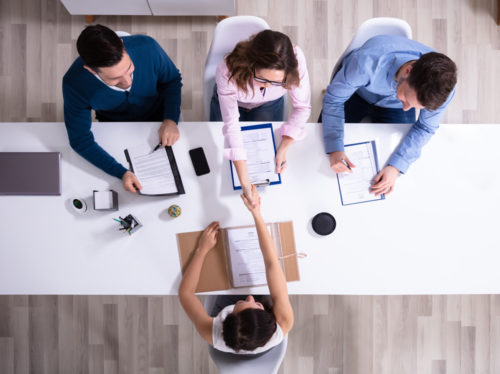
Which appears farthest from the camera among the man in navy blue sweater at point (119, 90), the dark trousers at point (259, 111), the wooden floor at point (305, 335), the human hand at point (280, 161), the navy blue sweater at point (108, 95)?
the wooden floor at point (305, 335)

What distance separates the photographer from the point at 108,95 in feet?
4.59

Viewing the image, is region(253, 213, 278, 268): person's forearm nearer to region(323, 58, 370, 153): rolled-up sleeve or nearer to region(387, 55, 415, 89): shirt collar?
region(323, 58, 370, 153): rolled-up sleeve

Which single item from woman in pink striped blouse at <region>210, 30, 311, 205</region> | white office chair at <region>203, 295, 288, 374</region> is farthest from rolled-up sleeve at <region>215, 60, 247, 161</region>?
white office chair at <region>203, 295, 288, 374</region>

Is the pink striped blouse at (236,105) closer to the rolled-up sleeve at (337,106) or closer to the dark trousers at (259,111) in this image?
the rolled-up sleeve at (337,106)

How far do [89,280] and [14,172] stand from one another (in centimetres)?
57

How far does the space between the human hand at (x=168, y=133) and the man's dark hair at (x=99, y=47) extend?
1.18ft

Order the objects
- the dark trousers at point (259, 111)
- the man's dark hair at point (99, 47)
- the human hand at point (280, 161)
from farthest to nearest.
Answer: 1. the dark trousers at point (259, 111)
2. the human hand at point (280, 161)
3. the man's dark hair at point (99, 47)

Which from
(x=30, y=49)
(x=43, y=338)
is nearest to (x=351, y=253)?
(x=43, y=338)

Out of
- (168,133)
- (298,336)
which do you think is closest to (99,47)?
(168,133)

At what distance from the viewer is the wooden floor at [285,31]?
7.70 feet

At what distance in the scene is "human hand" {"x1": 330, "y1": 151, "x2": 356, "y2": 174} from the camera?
1430mm

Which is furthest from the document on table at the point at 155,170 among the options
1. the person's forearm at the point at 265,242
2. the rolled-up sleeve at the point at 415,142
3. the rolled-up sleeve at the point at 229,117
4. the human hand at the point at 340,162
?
the rolled-up sleeve at the point at 415,142

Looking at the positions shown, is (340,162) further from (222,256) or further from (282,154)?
(222,256)

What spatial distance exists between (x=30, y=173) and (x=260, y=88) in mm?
1060
